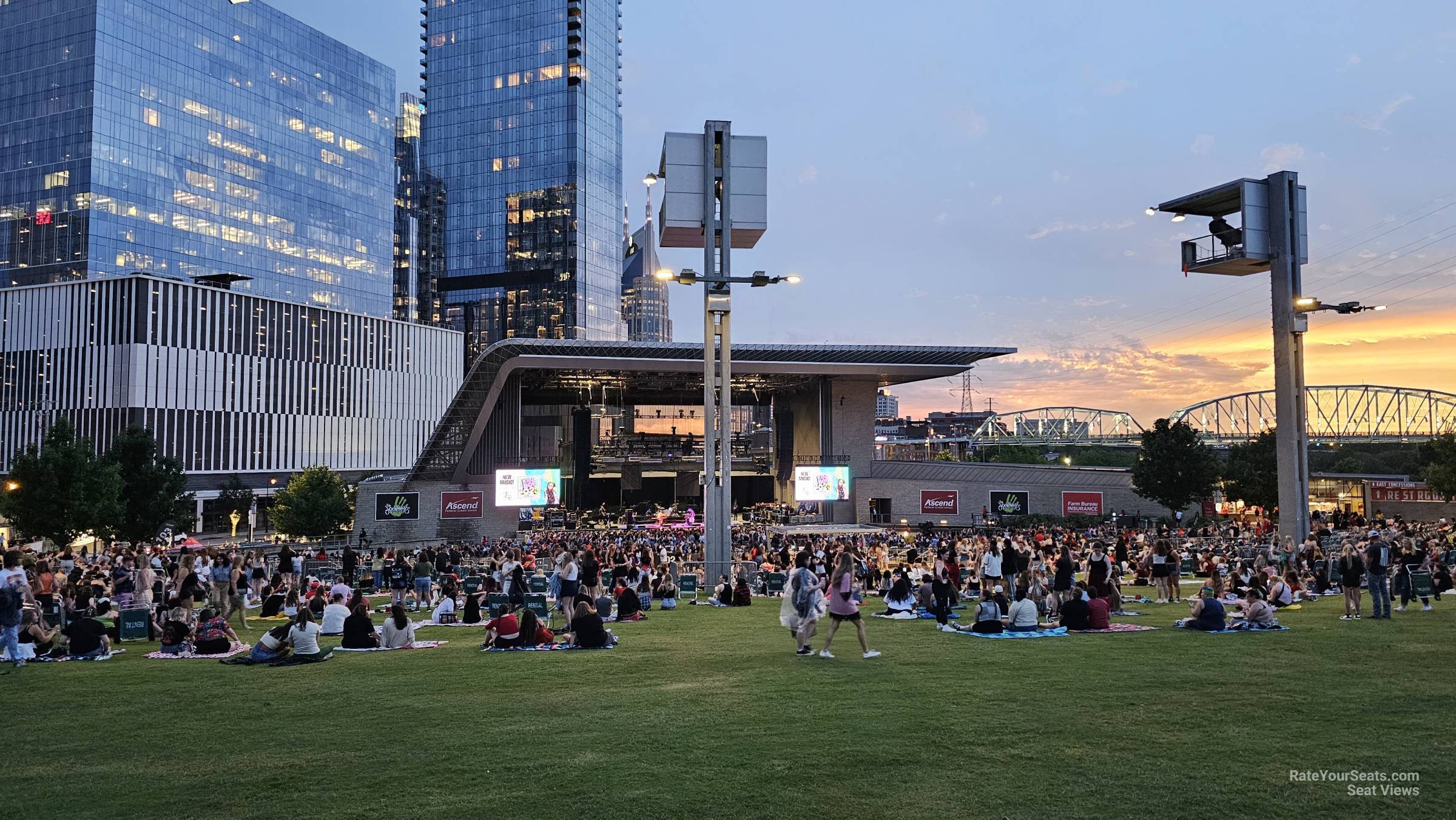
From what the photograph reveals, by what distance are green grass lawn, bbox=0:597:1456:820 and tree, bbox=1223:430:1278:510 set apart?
45.9 m

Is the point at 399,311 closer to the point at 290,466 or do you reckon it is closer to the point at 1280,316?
the point at 290,466

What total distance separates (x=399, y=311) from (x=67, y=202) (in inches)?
2511

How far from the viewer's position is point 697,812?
17.8 feet

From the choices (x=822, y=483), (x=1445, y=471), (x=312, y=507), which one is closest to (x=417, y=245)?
(x=312, y=507)

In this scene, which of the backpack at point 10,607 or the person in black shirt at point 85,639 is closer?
the backpack at point 10,607

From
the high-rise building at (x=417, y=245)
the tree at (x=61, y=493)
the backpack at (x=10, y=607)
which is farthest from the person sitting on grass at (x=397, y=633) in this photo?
the high-rise building at (x=417, y=245)

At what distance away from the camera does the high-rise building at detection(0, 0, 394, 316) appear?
84.6 metres

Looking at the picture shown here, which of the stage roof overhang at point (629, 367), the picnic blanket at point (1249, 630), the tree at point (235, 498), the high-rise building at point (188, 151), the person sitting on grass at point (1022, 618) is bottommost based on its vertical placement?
the tree at point (235, 498)

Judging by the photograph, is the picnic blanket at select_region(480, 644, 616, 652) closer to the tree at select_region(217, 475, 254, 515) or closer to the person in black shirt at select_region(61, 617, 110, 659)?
the person in black shirt at select_region(61, 617, 110, 659)

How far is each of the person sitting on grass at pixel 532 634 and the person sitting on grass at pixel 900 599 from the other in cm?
644

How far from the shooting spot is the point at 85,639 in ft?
38.2

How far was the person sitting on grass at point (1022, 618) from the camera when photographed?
1267 centimetres

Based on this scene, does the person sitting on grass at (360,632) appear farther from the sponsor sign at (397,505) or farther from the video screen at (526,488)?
the sponsor sign at (397,505)

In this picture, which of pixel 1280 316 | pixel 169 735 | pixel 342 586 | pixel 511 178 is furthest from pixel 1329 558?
pixel 511 178
